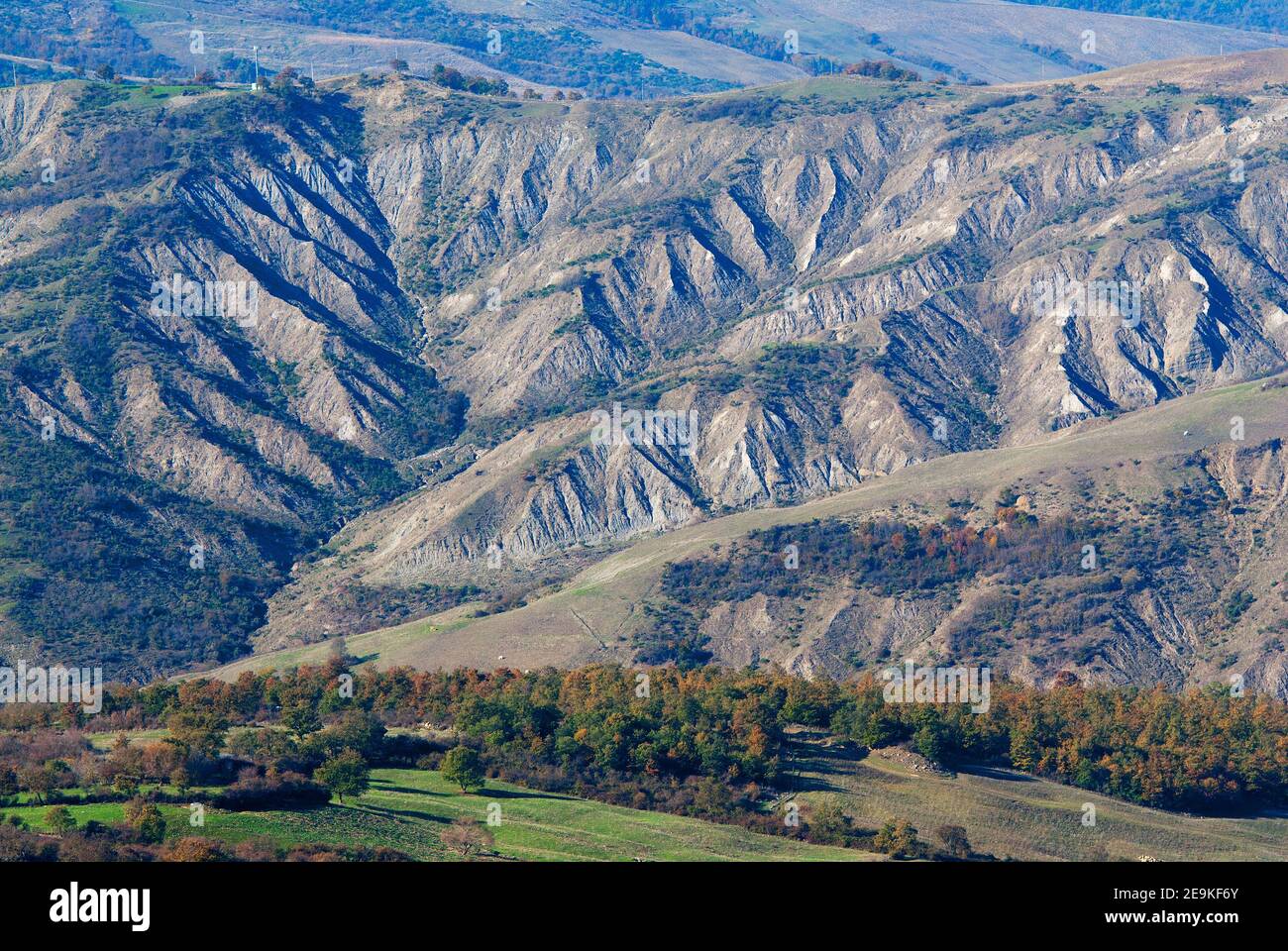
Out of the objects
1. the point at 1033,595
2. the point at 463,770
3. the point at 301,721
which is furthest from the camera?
the point at 1033,595

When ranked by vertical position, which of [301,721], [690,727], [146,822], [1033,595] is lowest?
[146,822]

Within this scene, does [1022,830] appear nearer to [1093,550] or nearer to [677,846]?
[677,846]

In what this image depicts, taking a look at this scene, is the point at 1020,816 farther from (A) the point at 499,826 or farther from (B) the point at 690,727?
(A) the point at 499,826

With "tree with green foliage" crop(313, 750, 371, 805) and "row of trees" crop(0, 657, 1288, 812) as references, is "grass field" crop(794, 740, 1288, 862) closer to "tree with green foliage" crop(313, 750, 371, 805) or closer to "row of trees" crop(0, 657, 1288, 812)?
"row of trees" crop(0, 657, 1288, 812)

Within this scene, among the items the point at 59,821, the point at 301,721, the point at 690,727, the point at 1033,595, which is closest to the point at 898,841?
the point at 690,727

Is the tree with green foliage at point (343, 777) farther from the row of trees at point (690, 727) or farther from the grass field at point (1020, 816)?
the grass field at point (1020, 816)

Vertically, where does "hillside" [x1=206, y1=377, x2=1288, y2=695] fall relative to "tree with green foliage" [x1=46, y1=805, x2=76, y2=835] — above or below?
above

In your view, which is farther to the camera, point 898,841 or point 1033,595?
point 1033,595

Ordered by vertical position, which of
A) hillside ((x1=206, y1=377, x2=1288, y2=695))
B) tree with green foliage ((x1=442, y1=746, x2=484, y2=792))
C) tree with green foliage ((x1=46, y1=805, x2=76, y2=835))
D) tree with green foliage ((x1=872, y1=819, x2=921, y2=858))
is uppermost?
hillside ((x1=206, y1=377, x2=1288, y2=695))

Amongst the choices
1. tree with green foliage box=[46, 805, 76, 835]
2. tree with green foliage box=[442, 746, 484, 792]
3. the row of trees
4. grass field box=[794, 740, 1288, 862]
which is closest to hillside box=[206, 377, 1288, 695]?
the row of trees
